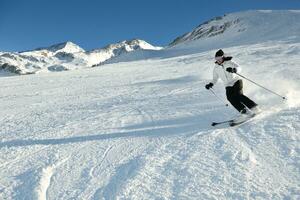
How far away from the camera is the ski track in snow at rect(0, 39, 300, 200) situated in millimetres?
5445

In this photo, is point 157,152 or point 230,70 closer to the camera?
point 157,152

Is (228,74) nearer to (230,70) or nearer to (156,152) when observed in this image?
(230,70)

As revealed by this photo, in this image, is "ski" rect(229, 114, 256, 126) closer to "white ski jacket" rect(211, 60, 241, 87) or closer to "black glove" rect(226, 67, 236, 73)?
"white ski jacket" rect(211, 60, 241, 87)

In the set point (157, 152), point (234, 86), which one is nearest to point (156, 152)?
point (157, 152)

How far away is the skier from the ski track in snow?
0.96 feet

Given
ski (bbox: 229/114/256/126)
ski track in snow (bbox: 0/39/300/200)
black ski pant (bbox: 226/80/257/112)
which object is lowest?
ski track in snow (bbox: 0/39/300/200)

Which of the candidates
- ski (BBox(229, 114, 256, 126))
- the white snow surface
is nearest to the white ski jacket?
ski (BBox(229, 114, 256, 126))

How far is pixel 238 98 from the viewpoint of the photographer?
822 cm

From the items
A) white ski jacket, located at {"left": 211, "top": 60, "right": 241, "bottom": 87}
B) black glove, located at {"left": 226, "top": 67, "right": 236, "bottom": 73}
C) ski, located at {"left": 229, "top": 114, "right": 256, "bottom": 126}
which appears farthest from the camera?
white ski jacket, located at {"left": 211, "top": 60, "right": 241, "bottom": 87}

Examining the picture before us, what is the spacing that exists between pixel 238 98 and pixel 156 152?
2.31m

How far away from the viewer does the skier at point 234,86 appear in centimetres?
812

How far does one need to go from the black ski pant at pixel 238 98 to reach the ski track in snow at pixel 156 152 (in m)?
0.34

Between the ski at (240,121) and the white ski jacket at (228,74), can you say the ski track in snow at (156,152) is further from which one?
the white ski jacket at (228,74)

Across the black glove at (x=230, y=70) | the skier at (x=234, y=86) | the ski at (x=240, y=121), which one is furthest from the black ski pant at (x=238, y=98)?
the black glove at (x=230, y=70)
